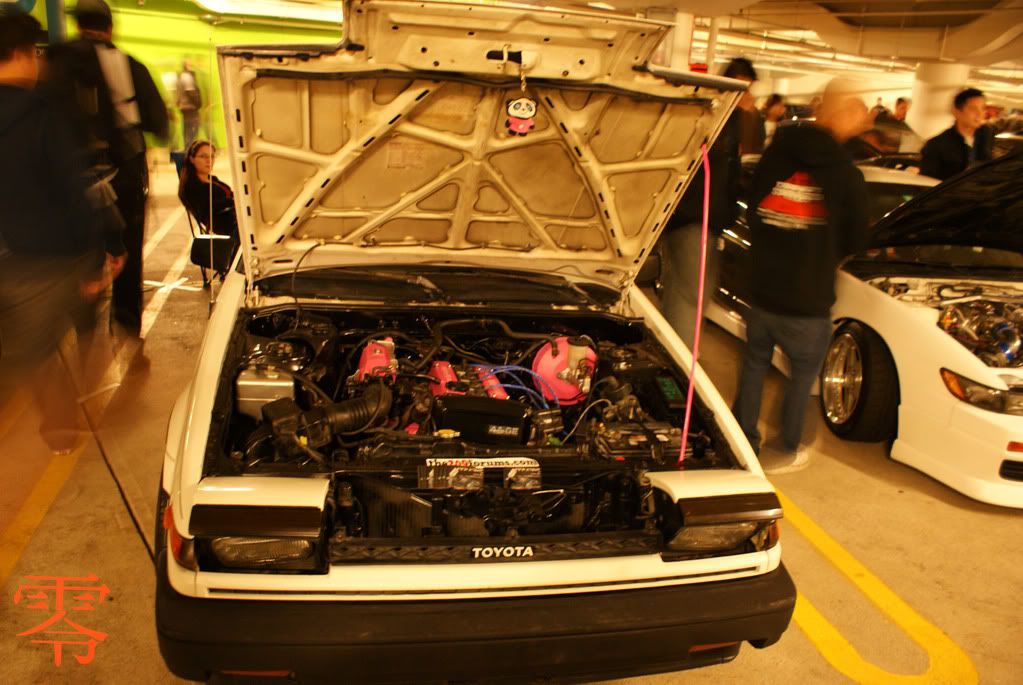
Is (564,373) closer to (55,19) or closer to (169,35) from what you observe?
(55,19)

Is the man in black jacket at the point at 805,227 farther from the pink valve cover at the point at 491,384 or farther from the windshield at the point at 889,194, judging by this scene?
the windshield at the point at 889,194

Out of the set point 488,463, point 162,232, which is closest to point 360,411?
point 488,463

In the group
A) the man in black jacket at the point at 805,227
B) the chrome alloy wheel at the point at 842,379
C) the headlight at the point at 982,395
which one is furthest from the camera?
the chrome alloy wheel at the point at 842,379

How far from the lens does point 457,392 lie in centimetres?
251

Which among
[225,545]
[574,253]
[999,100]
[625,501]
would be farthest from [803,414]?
[999,100]

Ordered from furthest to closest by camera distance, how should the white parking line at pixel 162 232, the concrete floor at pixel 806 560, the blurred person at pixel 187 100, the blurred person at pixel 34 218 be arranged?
the blurred person at pixel 187 100 → the white parking line at pixel 162 232 → the blurred person at pixel 34 218 → the concrete floor at pixel 806 560

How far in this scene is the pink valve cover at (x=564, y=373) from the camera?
271 cm

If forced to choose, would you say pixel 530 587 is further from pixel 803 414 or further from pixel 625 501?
pixel 803 414

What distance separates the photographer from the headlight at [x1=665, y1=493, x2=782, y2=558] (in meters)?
1.97

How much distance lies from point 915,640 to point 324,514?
2333 millimetres

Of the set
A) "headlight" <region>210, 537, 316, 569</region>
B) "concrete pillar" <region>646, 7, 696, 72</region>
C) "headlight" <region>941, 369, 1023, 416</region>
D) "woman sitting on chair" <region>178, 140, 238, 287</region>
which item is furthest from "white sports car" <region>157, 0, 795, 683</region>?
"concrete pillar" <region>646, 7, 696, 72</region>

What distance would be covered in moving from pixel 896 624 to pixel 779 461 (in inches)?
45.6

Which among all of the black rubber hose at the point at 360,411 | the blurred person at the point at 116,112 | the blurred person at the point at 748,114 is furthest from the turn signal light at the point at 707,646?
the blurred person at the point at 116,112

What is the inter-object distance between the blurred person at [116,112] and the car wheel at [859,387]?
13.5 feet
